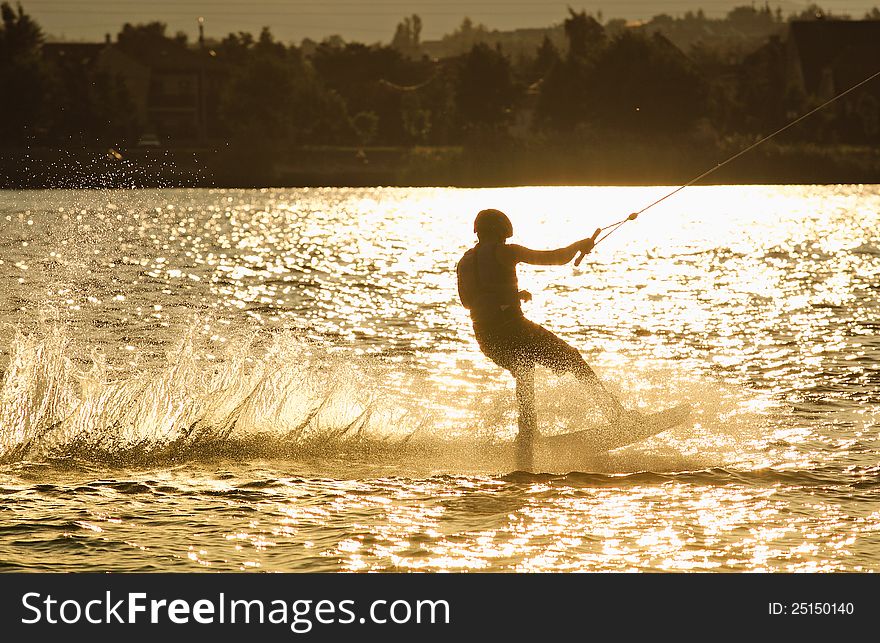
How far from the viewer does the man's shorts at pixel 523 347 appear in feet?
35.0

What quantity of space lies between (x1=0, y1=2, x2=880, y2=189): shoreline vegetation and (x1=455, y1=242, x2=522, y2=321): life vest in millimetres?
79589

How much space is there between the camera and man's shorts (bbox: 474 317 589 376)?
1066 cm

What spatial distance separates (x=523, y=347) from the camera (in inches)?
421

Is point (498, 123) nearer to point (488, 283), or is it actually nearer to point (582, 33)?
point (582, 33)

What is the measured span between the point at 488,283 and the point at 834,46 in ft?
358

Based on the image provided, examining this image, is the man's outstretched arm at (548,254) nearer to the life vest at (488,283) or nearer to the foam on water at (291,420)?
the life vest at (488,283)

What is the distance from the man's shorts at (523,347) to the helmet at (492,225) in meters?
0.71

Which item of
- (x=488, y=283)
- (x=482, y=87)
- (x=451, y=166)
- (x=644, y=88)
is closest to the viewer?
(x=488, y=283)

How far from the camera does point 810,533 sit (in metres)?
8.56

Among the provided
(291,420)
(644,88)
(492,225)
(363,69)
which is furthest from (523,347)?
(363,69)

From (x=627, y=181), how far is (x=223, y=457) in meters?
94.0

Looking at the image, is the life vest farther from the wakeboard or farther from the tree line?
the tree line

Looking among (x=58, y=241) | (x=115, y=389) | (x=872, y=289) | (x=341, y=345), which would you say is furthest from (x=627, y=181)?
(x=115, y=389)
